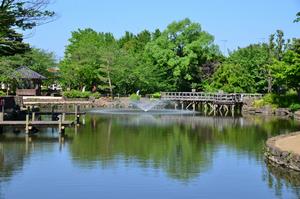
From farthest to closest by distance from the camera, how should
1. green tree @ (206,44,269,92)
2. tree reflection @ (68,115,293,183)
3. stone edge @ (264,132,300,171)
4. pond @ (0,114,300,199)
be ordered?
green tree @ (206,44,269,92), tree reflection @ (68,115,293,183), stone edge @ (264,132,300,171), pond @ (0,114,300,199)

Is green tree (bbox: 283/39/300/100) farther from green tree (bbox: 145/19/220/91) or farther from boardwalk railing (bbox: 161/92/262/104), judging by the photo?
green tree (bbox: 145/19/220/91)

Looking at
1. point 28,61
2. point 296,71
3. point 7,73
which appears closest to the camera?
point 7,73

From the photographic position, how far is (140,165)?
2195 cm

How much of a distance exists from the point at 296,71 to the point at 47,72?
34.6 meters

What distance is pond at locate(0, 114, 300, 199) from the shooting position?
1748 cm

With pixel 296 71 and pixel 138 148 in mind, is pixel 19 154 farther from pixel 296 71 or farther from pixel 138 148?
pixel 296 71

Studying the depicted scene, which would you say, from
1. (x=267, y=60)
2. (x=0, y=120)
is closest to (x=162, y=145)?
(x=0, y=120)

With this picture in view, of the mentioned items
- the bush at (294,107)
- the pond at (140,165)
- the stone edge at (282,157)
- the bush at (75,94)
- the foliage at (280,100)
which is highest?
the bush at (75,94)

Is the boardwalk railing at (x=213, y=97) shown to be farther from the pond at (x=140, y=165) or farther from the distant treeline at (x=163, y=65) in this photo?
the pond at (x=140, y=165)

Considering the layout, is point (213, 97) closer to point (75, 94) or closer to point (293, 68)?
point (293, 68)

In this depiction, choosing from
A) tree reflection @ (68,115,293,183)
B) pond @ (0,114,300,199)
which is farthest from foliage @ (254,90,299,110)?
pond @ (0,114,300,199)

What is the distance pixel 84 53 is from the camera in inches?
A: 2810

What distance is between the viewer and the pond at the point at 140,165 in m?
17.5

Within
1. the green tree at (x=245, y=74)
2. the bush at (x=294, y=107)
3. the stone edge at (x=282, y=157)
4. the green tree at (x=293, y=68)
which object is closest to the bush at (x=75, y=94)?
the green tree at (x=245, y=74)
